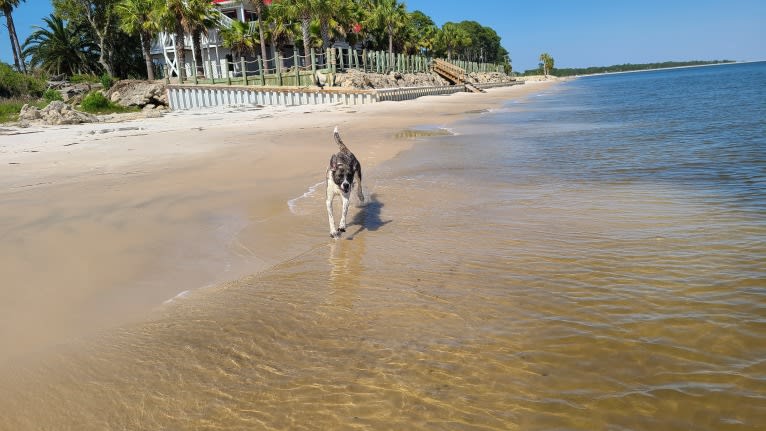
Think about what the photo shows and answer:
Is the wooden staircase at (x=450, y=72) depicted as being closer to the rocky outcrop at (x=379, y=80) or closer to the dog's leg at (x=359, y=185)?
the rocky outcrop at (x=379, y=80)

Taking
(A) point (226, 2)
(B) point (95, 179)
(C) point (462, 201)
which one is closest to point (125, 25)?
(A) point (226, 2)

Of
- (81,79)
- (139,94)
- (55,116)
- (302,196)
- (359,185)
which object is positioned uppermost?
(81,79)

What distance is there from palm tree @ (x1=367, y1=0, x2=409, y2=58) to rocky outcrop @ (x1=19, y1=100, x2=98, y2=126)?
140 feet

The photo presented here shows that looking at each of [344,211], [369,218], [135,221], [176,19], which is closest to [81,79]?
[176,19]

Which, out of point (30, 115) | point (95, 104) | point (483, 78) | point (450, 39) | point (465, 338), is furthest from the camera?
point (450, 39)

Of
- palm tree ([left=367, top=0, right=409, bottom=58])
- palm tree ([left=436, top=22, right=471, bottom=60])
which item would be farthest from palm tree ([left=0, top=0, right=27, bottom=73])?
palm tree ([left=436, top=22, right=471, bottom=60])

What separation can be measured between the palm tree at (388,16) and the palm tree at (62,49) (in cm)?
3136

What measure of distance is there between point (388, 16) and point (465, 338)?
207ft

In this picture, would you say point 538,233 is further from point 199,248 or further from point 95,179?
point 95,179

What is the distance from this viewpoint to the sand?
4.59 meters

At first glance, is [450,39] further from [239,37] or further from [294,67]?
[294,67]

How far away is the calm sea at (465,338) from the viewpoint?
9.67 feet

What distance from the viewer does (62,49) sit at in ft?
171

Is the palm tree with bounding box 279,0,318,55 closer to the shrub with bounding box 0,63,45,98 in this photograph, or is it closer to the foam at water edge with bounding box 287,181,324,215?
the shrub with bounding box 0,63,45,98
